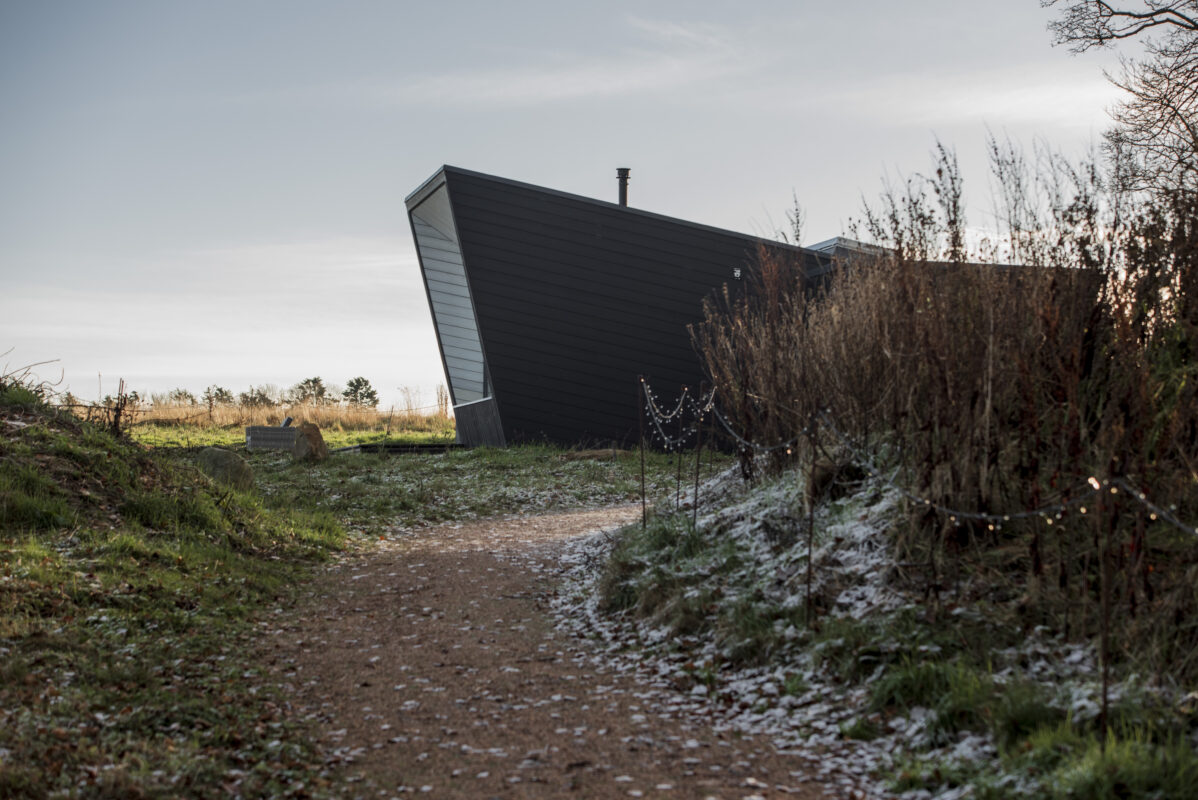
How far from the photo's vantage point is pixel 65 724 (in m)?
4.35

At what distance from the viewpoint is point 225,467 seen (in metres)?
11.1

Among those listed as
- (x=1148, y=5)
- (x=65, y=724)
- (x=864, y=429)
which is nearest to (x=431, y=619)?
(x=65, y=724)

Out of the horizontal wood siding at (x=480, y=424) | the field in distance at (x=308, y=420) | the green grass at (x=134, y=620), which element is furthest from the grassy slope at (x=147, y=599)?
the field in distance at (x=308, y=420)

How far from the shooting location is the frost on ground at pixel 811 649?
3.97m

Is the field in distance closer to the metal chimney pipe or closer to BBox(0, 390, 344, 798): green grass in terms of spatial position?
the metal chimney pipe

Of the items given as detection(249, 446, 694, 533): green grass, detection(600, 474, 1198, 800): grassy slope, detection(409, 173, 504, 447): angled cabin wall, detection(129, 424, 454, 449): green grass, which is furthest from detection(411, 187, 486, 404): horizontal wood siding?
detection(600, 474, 1198, 800): grassy slope

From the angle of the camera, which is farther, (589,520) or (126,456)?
(589,520)

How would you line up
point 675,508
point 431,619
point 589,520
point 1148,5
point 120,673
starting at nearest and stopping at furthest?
point 120,673 → point 431,619 → point 675,508 → point 589,520 → point 1148,5

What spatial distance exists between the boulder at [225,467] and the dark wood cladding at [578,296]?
255 inches

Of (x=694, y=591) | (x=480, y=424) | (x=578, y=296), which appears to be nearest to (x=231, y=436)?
(x=480, y=424)

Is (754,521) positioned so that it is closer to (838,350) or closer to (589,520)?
(838,350)

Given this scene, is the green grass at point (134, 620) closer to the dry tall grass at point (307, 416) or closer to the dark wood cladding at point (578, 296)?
the dark wood cladding at point (578, 296)

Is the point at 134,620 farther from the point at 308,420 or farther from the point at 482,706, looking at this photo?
the point at 308,420

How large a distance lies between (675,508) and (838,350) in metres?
2.27
